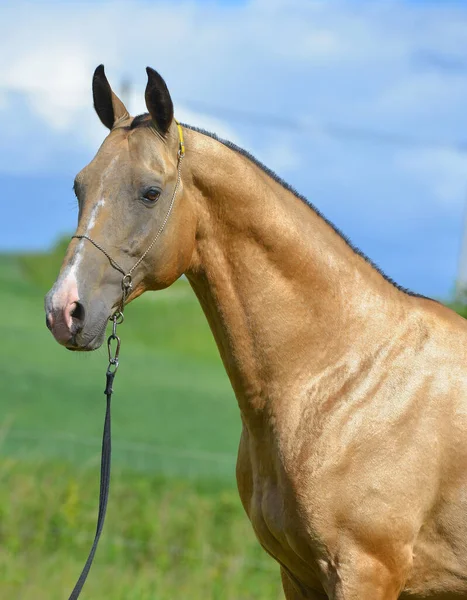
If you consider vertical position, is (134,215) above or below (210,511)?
above

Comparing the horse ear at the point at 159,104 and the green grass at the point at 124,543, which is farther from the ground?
the horse ear at the point at 159,104

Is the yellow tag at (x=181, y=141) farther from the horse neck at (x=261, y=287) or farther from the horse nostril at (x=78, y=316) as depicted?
the horse nostril at (x=78, y=316)

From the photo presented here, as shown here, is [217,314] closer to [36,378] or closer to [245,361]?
[245,361]

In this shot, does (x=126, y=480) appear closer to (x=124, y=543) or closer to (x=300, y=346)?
(x=124, y=543)

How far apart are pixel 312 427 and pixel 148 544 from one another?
643cm

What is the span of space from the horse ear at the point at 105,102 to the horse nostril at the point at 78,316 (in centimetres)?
98

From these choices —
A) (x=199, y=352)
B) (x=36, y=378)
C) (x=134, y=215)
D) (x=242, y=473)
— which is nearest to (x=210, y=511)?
(x=242, y=473)

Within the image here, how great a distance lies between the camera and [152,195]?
378 centimetres

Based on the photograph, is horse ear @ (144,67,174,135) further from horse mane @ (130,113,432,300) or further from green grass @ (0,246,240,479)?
green grass @ (0,246,240,479)

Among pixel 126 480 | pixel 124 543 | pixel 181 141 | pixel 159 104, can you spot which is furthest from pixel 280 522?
pixel 126 480

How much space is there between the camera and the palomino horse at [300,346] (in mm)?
3689

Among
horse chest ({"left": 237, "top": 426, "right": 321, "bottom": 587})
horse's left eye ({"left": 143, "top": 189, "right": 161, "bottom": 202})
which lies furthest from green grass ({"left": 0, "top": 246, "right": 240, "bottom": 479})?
horse's left eye ({"left": 143, "top": 189, "right": 161, "bottom": 202})

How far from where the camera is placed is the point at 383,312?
406 cm

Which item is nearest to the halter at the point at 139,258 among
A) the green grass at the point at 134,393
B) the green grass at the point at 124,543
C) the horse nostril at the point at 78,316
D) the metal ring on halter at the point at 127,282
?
the metal ring on halter at the point at 127,282
